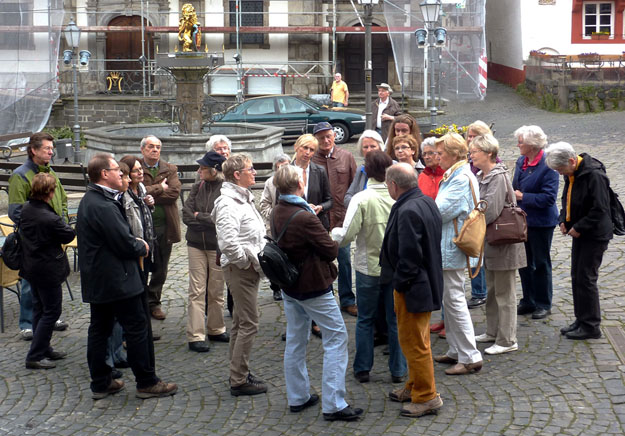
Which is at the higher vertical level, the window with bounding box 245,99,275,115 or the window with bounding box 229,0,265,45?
the window with bounding box 229,0,265,45

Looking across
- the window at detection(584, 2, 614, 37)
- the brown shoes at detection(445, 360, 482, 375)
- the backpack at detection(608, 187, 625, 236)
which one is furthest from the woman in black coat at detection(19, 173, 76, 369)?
the window at detection(584, 2, 614, 37)

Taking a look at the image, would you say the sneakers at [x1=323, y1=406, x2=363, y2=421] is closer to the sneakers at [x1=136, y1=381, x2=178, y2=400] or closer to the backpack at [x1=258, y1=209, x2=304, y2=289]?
the backpack at [x1=258, y1=209, x2=304, y2=289]

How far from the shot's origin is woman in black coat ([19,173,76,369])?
7.60 metres

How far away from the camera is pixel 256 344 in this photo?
8180 mm

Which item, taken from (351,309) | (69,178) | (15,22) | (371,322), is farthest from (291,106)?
(371,322)

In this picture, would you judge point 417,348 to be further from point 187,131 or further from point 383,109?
point 187,131

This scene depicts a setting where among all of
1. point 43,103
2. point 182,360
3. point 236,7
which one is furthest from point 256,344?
point 236,7

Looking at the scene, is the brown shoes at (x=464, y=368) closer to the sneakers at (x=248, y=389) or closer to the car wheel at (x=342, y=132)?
the sneakers at (x=248, y=389)

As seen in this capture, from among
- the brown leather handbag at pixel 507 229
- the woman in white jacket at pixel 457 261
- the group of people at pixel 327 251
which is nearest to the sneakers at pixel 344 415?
the group of people at pixel 327 251

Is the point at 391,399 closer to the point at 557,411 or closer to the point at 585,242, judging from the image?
the point at 557,411

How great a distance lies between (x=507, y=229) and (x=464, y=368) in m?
1.19

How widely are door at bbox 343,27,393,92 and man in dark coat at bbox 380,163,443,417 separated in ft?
96.2

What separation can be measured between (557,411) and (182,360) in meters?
3.13

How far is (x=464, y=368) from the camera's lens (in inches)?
282
